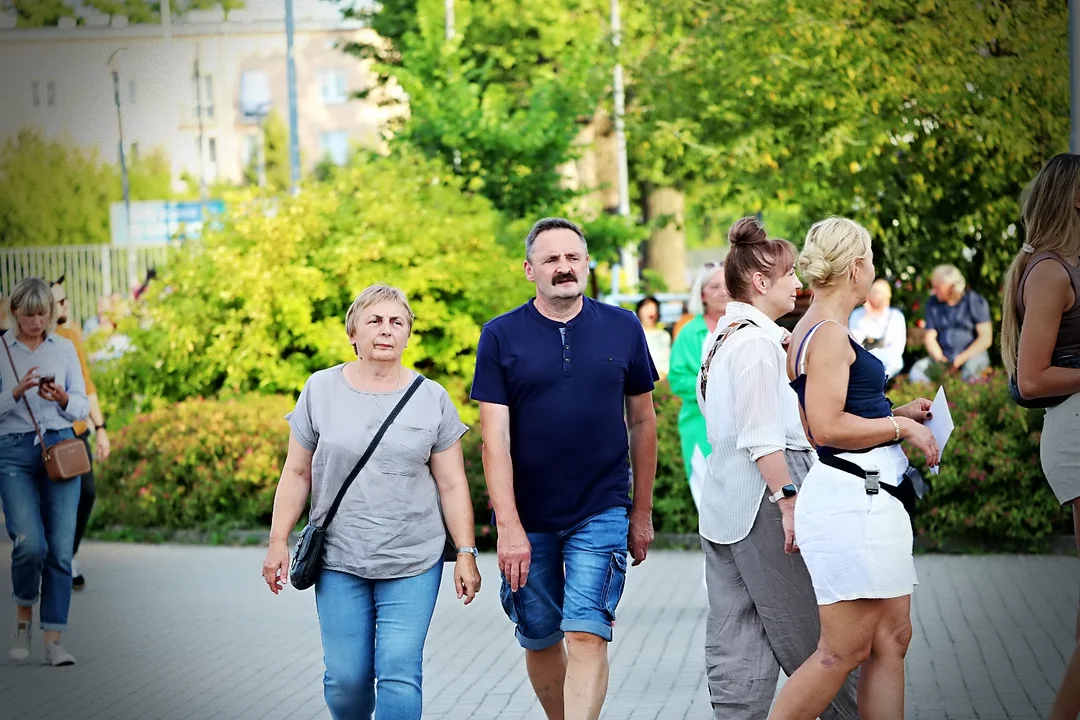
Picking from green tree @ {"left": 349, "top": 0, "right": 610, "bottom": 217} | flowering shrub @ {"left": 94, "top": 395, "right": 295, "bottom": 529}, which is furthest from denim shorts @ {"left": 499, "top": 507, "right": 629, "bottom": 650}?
green tree @ {"left": 349, "top": 0, "right": 610, "bottom": 217}

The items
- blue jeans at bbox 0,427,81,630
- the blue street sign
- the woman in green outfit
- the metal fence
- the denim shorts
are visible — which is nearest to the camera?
the denim shorts

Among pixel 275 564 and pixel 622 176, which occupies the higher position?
pixel 622 176

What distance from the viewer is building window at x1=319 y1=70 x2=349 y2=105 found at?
89.1 m

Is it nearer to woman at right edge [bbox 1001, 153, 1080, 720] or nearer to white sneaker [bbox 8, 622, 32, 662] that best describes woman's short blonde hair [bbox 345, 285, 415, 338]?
woman at right edge [bbox 1001, 153, 1080, 720]

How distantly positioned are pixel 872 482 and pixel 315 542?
6.29ft

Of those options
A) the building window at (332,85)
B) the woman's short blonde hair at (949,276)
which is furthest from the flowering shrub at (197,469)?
the building window at (332,85)

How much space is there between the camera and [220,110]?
82625 mm

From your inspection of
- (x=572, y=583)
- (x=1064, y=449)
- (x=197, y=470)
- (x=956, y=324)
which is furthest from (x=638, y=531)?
(x=956, y=324)

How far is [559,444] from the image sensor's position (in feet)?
18.3

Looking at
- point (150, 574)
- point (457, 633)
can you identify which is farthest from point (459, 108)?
point (457, 633)

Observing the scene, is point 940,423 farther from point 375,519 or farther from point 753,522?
point 375,519

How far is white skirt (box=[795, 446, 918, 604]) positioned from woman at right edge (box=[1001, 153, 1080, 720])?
34.0 inches

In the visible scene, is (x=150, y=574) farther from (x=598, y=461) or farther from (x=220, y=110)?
(x=220, y=110)

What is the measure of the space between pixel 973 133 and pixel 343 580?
11.6m
